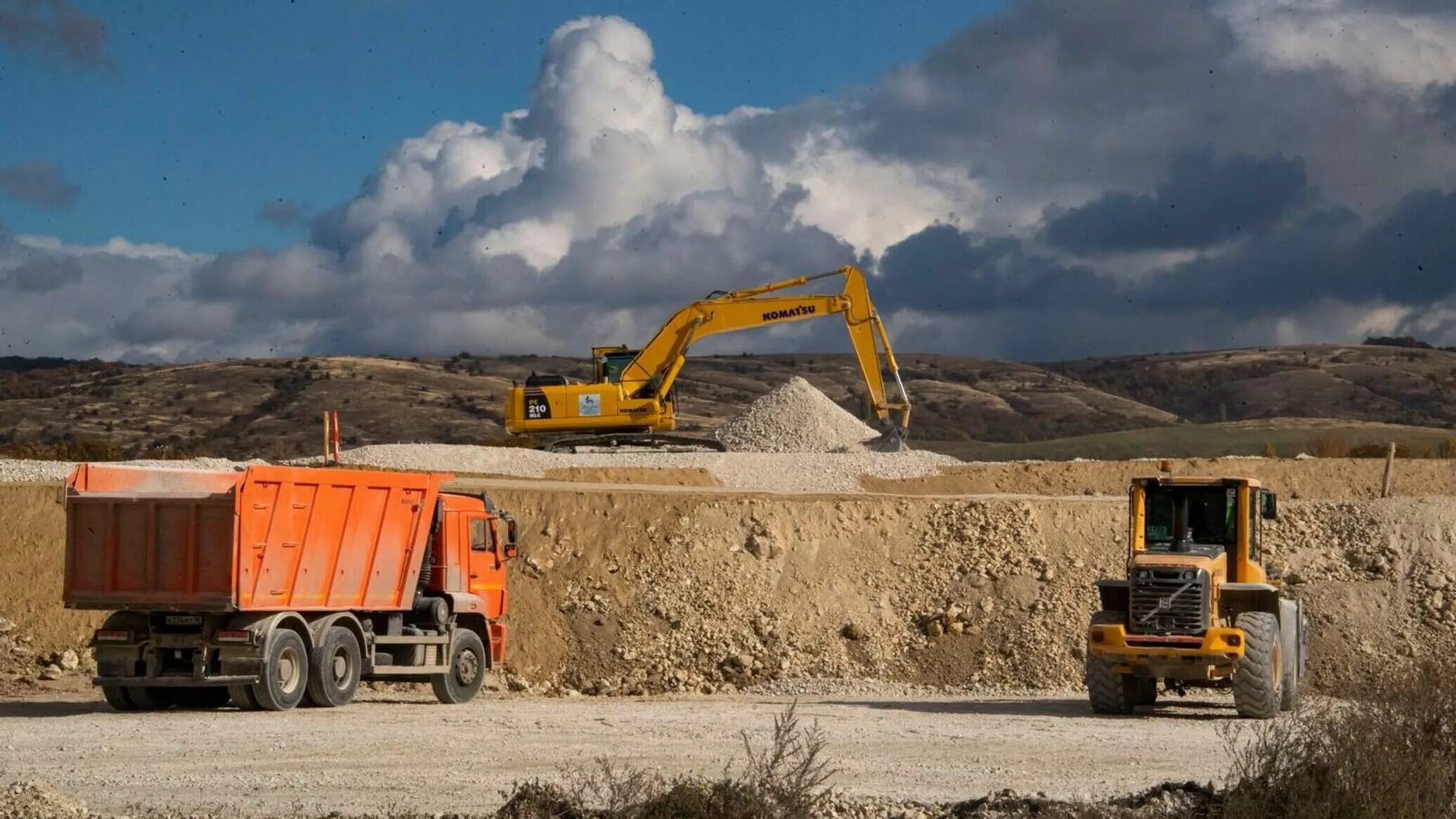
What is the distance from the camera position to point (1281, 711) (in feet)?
65.7

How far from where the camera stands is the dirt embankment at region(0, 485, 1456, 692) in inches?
1042

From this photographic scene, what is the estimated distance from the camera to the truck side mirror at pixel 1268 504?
66.2 feet

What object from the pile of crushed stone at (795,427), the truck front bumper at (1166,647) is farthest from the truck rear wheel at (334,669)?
the pile of crushed stone at (795,427)

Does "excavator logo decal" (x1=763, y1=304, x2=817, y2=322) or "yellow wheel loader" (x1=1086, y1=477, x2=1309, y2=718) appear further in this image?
"excavator logo decal" (x1=763, y1=304, x2=817, y2=322)

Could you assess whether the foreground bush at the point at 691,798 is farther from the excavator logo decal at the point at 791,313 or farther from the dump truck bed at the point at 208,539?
the excavator logo decal at the point at 791,313

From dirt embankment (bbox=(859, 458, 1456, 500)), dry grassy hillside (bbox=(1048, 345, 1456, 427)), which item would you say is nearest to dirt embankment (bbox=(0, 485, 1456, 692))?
dirt embankment (bbox=(859, 458, 1456, 500))

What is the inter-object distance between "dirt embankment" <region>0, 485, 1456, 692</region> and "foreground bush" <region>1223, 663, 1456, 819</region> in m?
11.3

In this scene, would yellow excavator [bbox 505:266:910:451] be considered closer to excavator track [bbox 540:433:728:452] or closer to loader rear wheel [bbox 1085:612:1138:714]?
excavator track [bbox 540:433:728:452]

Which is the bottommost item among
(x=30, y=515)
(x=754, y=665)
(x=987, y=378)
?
(x=754, y=665)

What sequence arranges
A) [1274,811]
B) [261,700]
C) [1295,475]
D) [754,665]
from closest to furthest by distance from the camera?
[1274,811] < [261,700] < [754,665] < [1295,475]

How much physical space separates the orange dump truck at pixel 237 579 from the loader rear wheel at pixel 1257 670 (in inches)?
408

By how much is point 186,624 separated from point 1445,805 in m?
13.7

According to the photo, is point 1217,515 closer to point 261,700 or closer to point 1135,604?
point 1135,604

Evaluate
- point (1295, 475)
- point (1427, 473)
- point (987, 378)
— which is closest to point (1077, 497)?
point (1295, 475)
